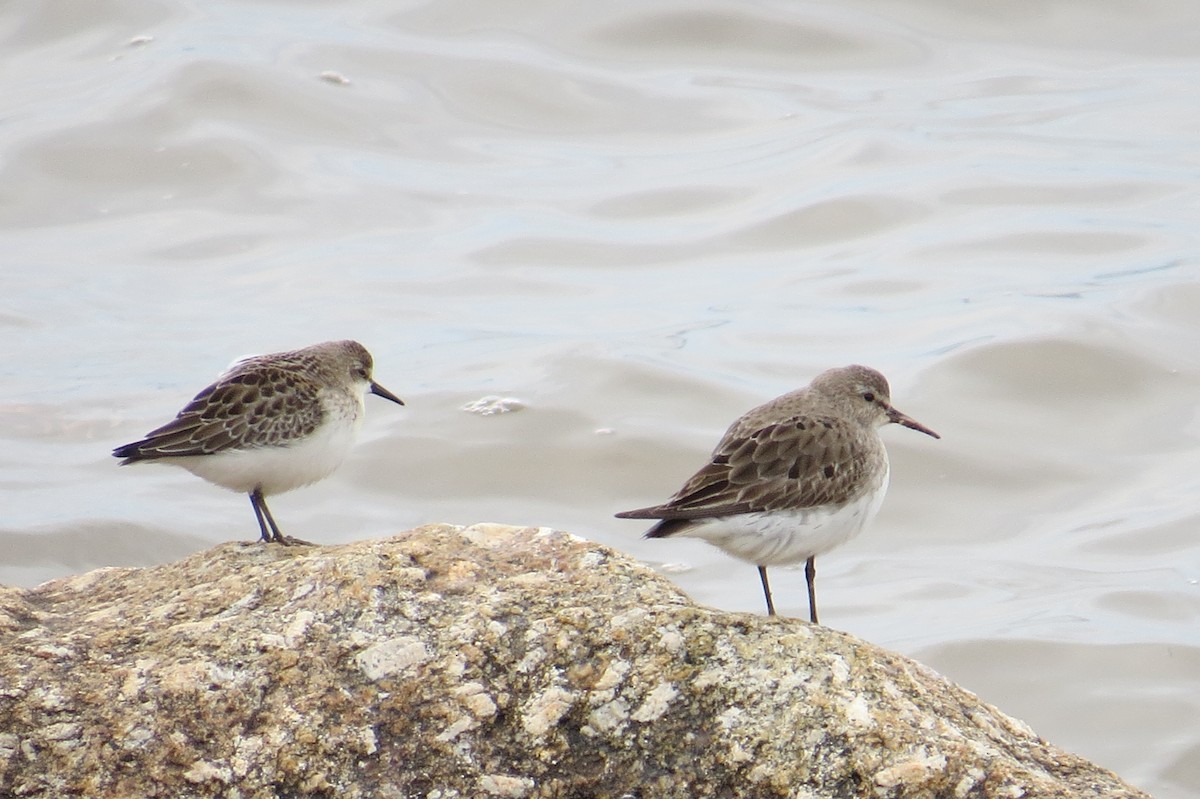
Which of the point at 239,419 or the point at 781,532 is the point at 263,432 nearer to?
the point at 239,419

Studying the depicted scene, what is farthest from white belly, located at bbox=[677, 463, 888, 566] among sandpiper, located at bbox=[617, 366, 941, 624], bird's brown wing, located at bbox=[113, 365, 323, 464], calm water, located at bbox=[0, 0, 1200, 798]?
calm water, located at bbox=[0, 0, 1200, 798]

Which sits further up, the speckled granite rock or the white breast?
the speckled granite rock

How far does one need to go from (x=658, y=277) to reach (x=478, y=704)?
1308cm

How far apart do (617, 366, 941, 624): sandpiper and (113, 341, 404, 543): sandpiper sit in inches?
77.2

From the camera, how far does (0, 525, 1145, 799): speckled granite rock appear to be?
13.5ft

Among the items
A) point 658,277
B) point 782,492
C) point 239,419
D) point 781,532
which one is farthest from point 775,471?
point 658,277

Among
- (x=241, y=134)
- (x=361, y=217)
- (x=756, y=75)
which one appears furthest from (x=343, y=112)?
(x=756, y=75)

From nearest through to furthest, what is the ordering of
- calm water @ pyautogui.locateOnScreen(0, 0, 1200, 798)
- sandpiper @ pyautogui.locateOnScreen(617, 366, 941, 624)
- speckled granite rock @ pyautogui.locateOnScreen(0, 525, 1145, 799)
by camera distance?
speckled granite rock @ pyautogui.locateOnScreen(0, 525, 1145, 799) < sandpiper @ pyautogui.locateOnScreen(617, 366, 941, 624) < calm water @ pyautogui.locateOnScreen(0, 0, 1200, 798)

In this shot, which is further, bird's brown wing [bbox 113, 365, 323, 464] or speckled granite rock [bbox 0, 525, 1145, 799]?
bird's brown wing [bbox 113, 365, 323, 464]

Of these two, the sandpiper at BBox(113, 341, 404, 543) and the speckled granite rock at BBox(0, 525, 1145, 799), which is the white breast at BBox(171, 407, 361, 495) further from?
the speckled granite rock at BBox(0, 525, 1145, 799)

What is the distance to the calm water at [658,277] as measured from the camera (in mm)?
11859

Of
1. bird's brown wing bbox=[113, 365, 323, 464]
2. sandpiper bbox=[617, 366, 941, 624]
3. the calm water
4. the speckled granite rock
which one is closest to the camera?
the speckled granite rock

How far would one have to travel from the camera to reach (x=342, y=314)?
618 inches

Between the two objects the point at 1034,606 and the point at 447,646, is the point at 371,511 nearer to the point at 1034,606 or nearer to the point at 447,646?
the point at 1034,606
